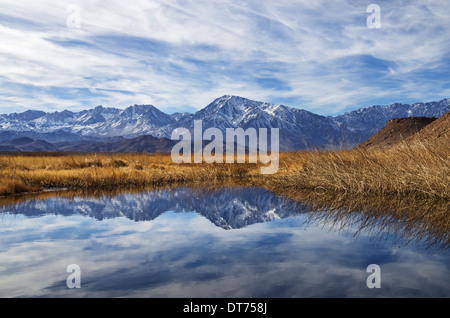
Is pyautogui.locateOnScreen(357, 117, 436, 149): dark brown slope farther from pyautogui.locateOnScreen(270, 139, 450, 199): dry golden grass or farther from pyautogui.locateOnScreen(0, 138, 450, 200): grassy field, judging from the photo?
pyautogui.locateOnScreen(270, 139, 450, 199): dry golden grass

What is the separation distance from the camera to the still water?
6137 millimetres

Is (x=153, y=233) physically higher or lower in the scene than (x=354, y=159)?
lower

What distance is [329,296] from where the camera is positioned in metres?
5.76

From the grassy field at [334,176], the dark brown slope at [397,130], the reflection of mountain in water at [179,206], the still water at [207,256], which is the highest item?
the dark brown slope at [397,130]

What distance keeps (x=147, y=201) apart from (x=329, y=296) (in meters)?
12.9

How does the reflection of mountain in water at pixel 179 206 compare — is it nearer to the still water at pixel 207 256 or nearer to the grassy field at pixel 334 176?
the still water at pixel 207 256

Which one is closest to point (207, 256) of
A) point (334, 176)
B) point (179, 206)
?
point (179, 206)

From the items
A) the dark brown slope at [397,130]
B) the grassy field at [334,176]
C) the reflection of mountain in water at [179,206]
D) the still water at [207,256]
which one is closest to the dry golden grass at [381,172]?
the grassy field at [334,176]

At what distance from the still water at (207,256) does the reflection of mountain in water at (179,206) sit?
0.56 feet

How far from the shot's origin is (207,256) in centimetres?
811

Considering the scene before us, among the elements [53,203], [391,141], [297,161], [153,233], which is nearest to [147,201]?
[53,203]

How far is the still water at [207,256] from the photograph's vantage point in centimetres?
614
